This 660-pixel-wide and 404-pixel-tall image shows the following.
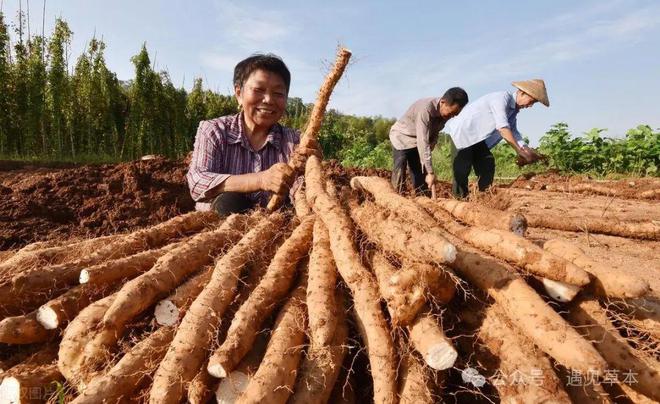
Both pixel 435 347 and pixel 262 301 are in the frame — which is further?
pixel 262 301

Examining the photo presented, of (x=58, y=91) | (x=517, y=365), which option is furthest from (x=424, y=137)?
(x=58, y=91)

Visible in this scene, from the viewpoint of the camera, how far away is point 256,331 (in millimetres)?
1775

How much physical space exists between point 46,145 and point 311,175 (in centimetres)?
1600

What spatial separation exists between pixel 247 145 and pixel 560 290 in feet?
8.42

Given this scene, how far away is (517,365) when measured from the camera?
1.52 m

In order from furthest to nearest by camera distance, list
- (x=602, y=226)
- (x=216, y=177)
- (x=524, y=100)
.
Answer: (x=524, y=100), (x=602, y=226), (x=216, y=177)

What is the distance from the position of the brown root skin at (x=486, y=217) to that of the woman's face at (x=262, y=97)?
153cm

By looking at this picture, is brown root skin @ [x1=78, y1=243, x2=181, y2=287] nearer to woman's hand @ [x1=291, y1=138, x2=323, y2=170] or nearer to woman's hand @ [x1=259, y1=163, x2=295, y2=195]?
woman's hand @ [x1=259, y1=163, x2=295, y2=195]

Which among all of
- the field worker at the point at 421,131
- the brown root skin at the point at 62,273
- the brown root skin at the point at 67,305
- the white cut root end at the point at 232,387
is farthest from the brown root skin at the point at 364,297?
the field worker at the point at 421,131

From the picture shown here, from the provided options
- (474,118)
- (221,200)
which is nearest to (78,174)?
(221,200)

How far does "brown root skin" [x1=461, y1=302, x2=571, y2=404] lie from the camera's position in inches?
56.3

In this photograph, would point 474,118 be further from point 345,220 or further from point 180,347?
point 180,347

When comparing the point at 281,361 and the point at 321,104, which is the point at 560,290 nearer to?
the point at 281,361

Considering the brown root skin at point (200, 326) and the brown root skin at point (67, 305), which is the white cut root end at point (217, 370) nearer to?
the brown root skin at point (200, 326)
